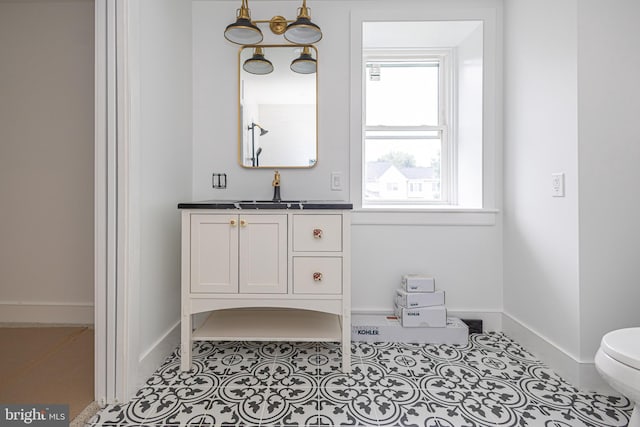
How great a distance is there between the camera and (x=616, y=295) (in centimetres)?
149

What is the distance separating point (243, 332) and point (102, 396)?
0.65 metres

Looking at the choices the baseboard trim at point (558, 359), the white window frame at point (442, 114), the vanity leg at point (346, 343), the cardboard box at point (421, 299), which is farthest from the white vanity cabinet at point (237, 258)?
the baseboard trim at point (558, 359)

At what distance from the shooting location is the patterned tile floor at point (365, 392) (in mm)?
1305

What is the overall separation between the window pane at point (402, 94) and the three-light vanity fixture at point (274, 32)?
24.3 inches

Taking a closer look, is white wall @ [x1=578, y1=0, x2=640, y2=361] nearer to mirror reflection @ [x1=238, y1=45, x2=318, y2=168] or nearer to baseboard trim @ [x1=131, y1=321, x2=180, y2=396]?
mirror reflection @ [x1=238, y1=45, x2=318, y2=168]

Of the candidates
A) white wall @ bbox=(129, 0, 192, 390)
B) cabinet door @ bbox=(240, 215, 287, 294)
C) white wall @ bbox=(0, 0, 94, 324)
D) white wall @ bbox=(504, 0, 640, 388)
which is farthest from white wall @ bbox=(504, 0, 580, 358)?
white wall @ bbox=(0, 0, 94, 324)

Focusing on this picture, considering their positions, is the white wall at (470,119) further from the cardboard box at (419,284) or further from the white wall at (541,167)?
the cardboard box at (419,284)

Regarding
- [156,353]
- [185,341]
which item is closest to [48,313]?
[156,353]

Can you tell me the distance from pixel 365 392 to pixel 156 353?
3.59 ft

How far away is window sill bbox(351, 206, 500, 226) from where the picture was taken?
2201mm

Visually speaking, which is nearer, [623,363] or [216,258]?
[623,363]

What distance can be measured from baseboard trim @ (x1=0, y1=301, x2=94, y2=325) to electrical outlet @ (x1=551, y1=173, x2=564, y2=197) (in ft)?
9.87

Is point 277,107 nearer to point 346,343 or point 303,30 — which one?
point 303,30

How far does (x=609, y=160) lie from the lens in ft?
4.86
